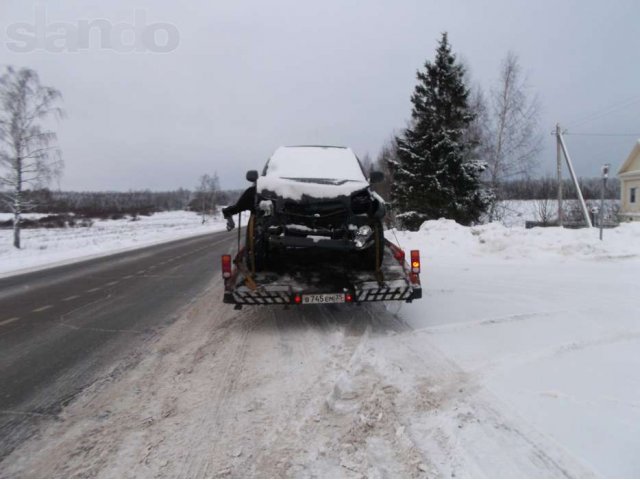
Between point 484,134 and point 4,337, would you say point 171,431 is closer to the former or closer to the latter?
point 4,337

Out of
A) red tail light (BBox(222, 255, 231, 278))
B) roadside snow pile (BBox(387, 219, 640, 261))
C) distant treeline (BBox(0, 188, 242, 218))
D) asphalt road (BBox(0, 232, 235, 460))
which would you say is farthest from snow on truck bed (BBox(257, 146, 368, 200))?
distant treeline (BBox(0, 188, 242, 218))

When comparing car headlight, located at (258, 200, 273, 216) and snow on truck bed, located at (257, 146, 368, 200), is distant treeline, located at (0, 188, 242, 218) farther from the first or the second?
car headlight, located at (258, 200, 273, 216)

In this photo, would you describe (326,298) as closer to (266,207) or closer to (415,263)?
(415,263)

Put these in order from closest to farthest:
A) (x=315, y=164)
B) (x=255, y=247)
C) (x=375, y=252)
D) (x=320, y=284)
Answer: (x=320, y=284)
(x=255, y=247)
(x=375, y=252)
(x=315, y=164)

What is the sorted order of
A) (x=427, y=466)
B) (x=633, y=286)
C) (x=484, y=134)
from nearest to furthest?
(x=427, y=466)
(x=633, y=286)
(x=484, y=134)

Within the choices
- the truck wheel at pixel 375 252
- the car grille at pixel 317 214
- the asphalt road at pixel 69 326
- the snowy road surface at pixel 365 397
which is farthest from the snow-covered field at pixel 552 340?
the asphalt road at pixel 69 326

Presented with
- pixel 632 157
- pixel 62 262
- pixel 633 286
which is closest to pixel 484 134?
pixel 632 157

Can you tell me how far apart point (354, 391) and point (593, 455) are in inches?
67.3

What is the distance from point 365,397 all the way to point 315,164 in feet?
14.5

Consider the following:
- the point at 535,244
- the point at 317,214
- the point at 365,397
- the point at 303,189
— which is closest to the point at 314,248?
the point at 317,214

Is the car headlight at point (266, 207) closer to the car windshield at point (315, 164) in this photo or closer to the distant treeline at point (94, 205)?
the car windshield at point (315, 164)

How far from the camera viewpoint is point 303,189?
566cm

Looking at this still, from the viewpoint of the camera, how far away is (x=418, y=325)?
545cm

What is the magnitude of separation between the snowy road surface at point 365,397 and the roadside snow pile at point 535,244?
448cm
